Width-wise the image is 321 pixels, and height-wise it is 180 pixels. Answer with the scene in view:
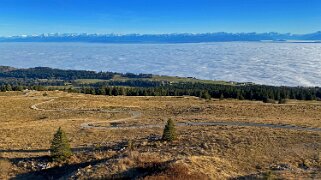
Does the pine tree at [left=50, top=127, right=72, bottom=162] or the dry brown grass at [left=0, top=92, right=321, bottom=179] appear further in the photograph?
the pine tree at [left=50, top=127, right=72, bottom=162]

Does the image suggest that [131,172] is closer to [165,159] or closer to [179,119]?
[165,159]

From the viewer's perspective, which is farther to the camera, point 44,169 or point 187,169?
point 44,169

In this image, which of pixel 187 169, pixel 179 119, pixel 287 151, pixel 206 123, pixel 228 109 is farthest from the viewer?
pixel 228 109

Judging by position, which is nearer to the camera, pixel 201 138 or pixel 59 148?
pixel 59 148

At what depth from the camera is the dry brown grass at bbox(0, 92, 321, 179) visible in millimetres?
33406

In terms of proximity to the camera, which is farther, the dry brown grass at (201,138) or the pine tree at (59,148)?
the pine tree at (59,148)

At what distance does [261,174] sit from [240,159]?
464 cm

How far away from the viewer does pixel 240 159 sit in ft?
113

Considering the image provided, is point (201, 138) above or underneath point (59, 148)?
underneath

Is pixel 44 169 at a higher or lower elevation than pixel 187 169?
lower

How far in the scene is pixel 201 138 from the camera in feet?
138

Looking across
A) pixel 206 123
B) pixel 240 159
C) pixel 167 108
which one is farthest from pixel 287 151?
pixel 167 108

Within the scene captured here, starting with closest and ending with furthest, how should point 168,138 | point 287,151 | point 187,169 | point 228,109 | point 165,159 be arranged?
point 187,169 < point 165,159 < point 287,151 < point 168,138 < point 228,109

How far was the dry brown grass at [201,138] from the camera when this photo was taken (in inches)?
1315
